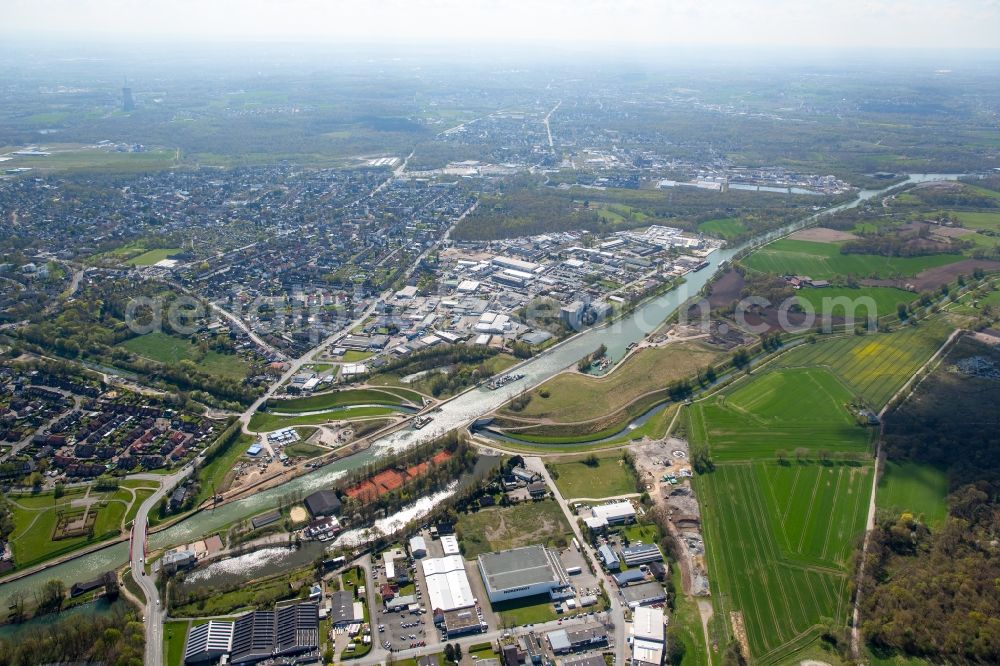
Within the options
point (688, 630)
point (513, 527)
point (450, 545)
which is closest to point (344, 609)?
point (450, 545)

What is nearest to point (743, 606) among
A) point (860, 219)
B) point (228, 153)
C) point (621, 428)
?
point (621, 428)

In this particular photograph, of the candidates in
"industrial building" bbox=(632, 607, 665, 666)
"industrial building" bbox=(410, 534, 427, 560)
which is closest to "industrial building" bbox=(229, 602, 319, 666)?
"industrial building" bbox=(410, 534, 427, 560)

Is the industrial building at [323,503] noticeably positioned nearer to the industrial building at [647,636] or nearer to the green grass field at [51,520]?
the green grass field at [51,520]

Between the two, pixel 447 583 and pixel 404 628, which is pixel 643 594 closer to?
pixel 447 583

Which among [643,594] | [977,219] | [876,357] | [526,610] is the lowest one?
[526,610]

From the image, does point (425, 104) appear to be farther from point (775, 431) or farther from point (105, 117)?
point (775, 431)
